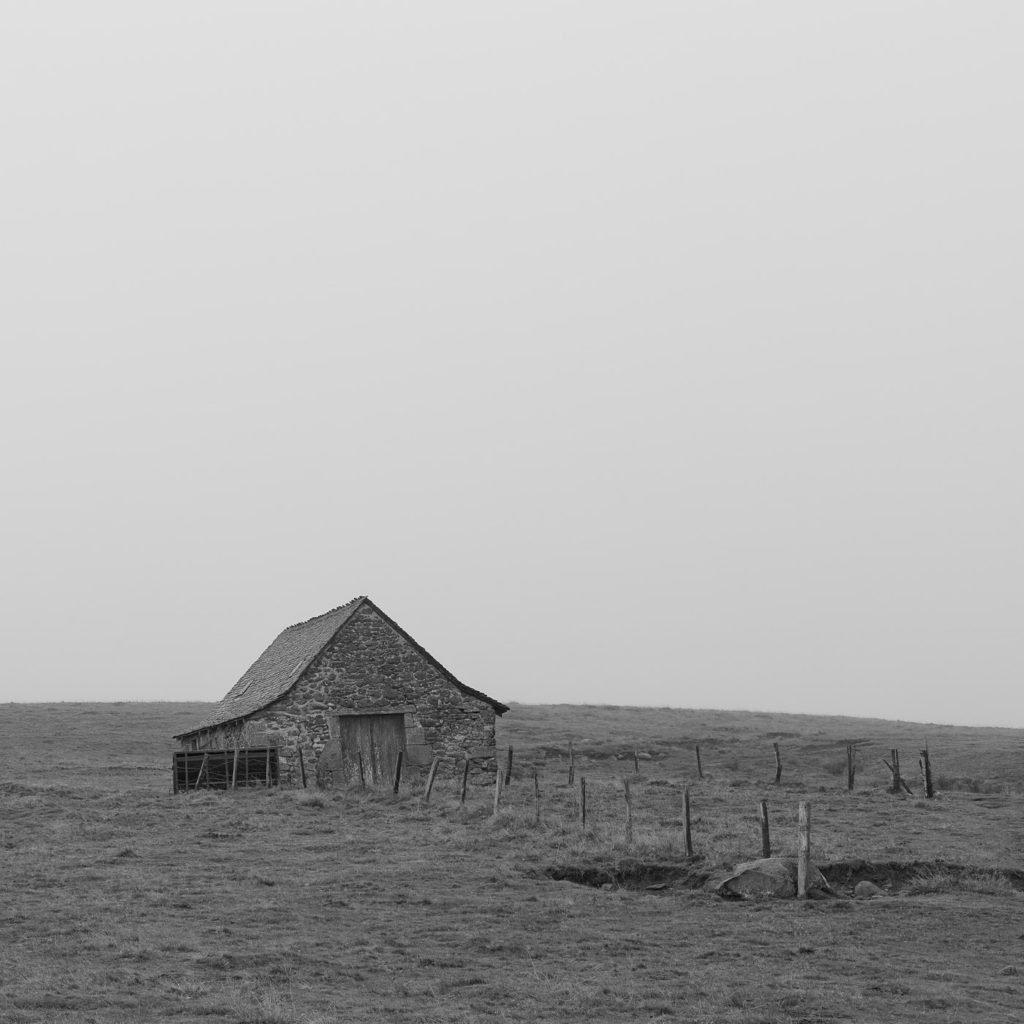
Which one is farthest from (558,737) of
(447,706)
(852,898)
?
(852,898)

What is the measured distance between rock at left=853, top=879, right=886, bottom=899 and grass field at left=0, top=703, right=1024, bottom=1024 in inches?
10.9

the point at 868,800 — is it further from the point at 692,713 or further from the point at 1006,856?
the point at 692,713

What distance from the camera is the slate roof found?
1449 inches

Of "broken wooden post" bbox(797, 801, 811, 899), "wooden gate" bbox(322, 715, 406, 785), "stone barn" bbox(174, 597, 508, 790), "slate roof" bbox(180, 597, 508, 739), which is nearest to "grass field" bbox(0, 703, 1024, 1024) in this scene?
"broken wooden post" bbox(797, 801, 811, 899)

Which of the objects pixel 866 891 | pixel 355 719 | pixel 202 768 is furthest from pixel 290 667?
pixel 866 891

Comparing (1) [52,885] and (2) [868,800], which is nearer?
(1) [52,885]

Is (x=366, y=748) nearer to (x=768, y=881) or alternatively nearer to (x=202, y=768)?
(x=202, y=768)

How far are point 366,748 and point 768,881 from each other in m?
19.2

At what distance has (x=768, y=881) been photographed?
19.3 metres

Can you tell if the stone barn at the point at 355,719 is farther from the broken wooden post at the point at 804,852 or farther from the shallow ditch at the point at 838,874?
the broken wooden post at the point at 804,852

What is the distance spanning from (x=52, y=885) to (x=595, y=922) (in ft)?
28.2

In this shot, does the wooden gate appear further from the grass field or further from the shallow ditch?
the shallow ditch

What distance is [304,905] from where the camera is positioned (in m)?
18.4

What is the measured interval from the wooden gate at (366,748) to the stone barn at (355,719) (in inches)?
1.1
